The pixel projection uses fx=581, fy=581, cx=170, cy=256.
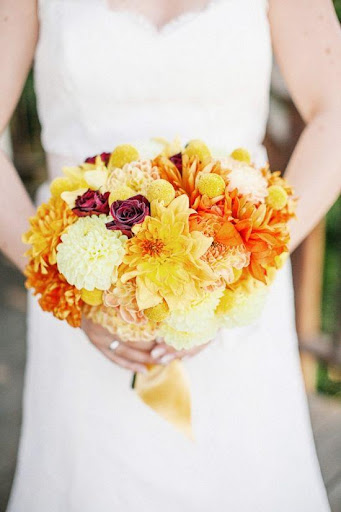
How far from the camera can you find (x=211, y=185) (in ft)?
3.33

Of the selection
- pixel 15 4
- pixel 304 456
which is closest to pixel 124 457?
pixel 304 456

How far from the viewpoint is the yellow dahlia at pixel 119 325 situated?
3.93ft

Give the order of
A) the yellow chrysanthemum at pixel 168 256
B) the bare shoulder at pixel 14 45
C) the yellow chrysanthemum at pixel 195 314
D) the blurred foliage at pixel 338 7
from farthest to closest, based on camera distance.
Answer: the blurred foliage at pixel 338 7, the bare shoulder at pixel 14 45, the yellow chrysanthemum at pixel 195 314, the yellow chrysanthemum at pixel 168 256

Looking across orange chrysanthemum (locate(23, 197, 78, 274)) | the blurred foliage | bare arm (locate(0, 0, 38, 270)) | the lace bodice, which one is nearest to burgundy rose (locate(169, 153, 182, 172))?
orange chrysanthemum (locate(23, 197, 78, 274))

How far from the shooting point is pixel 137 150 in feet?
4.01

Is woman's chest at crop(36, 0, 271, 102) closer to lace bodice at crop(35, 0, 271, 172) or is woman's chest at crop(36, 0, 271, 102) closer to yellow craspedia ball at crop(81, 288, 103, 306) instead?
lace bodice at crop(35, 0, 271, 172)

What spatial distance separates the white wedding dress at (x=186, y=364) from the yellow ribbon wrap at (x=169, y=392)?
0.42 feet

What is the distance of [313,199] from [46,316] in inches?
30.3

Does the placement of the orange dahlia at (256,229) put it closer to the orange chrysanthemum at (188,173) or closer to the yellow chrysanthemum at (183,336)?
the orange chrysanthemum at (188,173)

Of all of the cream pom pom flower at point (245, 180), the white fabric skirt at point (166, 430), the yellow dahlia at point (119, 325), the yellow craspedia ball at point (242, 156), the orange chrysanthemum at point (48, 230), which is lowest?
the white fabric skirt at point (166, 430)

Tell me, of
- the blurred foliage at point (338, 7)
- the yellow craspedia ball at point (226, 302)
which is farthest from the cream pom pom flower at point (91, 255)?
the blurred foliage at point (338, 7)

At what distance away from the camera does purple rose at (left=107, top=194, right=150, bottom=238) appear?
989 millimetres

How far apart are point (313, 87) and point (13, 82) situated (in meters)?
0.73

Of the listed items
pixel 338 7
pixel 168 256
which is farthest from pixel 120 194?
pixel 338 7
